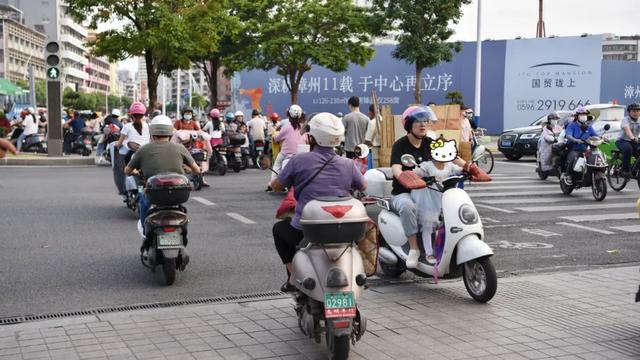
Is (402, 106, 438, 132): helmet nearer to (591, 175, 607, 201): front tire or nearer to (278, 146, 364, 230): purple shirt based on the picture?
(278, 146, 364, 230): purple shirt

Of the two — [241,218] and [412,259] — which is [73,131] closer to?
[241,218]

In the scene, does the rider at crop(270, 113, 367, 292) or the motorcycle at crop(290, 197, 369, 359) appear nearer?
the motorcycle at crop(290, 197, 369, 359)

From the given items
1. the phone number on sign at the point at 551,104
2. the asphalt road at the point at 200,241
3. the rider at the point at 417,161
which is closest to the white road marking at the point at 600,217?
the asphalt road at the point at 200,241

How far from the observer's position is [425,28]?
107ft

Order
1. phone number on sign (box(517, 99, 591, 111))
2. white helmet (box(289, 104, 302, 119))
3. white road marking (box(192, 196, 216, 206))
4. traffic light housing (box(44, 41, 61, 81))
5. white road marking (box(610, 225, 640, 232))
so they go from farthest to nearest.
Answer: phone number on sign (box(517, 99, 591, 111)) → traffic light housing (box(44, 41, 61, 81)) → white helmet (box(289, 104, 302, 119)) → white road marking (box(192, 196, 216, 206)) → white road marking (box(610, 225, 640, 232))

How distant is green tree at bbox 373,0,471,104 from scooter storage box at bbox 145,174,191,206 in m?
25.8

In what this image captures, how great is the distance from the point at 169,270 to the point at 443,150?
277cm

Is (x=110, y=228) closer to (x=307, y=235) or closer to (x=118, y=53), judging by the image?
(x=307, y=235)

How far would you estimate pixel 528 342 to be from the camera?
210 inches

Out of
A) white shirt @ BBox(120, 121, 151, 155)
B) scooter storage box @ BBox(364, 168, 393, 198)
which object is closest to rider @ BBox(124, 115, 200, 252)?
scooter storage box @ BBox(364, 168, 393, 198)

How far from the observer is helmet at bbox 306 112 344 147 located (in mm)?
5199

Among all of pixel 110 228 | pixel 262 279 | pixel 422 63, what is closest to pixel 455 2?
pixel 422 63

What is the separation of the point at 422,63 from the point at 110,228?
24.2 meters

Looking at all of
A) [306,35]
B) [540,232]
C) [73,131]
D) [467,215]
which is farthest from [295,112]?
[306,35]
